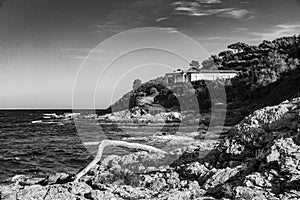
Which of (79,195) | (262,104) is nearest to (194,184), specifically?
(79,195)

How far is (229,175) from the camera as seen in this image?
9547 millimetres

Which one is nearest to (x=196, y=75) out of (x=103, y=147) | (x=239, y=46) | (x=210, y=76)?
(x=210, y=76)

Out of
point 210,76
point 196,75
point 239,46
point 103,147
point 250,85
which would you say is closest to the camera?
point 103,147

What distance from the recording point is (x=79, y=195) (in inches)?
365

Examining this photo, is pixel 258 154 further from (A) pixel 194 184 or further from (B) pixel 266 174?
(A) pixel 194 184

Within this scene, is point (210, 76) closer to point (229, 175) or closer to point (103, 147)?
point (103, 147)

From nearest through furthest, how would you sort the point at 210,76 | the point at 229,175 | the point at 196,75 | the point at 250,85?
1. the point at 229,175
2. the point at 250,85
3. the point at 210,76
4. the point at 196,75

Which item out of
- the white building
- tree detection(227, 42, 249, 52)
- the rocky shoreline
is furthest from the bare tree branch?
tree detection(227, 42, 249, 52)

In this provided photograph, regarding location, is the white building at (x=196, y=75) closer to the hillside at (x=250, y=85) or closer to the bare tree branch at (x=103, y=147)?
the hillside at (x=250, y=85)

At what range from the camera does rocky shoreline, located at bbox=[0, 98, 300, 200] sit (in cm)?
837

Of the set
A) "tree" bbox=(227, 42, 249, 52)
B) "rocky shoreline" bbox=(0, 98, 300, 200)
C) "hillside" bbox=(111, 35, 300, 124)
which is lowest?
"rocky shoreline" bbox=(0, 98, 300, 200)

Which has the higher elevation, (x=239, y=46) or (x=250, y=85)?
(x=239, y=46)

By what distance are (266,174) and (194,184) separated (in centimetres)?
199

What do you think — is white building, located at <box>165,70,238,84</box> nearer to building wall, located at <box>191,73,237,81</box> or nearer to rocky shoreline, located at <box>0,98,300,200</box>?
building wall, located at <box>191,73,237,81</box>
